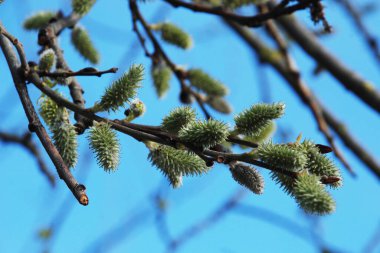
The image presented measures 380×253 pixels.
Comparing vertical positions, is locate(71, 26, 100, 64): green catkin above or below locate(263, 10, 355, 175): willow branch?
below

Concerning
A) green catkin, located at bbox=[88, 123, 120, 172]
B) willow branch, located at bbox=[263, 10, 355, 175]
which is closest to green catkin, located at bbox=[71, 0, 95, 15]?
green catkin, located at bbox=[88, 123, 120, 172]

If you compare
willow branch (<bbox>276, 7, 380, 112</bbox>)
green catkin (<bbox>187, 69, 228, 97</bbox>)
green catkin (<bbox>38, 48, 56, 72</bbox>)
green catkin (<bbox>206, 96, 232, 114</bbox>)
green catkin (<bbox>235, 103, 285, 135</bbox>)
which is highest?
willow branch (<bbox>276, 7, 380, 112</bbox>)

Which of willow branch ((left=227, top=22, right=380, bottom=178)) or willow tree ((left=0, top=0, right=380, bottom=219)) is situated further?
willow branch ((left=227, top=22, right=380, bottom=178))

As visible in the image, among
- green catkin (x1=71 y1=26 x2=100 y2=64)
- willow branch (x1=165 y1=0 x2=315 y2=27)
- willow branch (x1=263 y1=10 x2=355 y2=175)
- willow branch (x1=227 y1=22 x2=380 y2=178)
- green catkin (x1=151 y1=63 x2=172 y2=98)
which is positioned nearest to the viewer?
willow branch (x1=165 y1=0 x2=315 y2=27)

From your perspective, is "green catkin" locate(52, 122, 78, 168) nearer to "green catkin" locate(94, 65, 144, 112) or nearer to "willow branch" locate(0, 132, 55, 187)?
"green catkin" locate(94, 65, 144, 112)

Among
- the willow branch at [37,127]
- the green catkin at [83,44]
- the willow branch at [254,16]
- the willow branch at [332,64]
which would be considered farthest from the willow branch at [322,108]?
the willow branch at [37,127]

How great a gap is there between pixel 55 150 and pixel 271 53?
117 inches

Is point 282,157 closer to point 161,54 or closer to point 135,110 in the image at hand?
point 135,110

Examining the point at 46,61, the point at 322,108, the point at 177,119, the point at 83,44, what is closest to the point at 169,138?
the point at 177,119

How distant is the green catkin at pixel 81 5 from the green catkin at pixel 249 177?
137 centimetres

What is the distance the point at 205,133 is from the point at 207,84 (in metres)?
1.56

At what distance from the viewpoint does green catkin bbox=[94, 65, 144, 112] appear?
1.46 metres

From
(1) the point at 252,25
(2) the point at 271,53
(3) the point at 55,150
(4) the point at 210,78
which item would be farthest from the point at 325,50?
(3) the point at 55,150

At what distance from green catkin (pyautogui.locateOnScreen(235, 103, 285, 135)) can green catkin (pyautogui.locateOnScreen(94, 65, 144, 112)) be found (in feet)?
0.99
